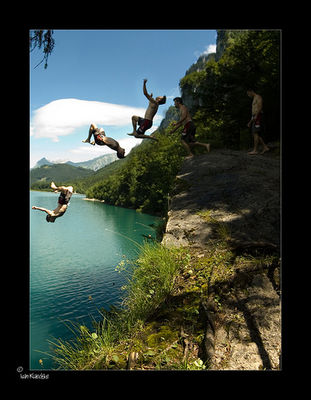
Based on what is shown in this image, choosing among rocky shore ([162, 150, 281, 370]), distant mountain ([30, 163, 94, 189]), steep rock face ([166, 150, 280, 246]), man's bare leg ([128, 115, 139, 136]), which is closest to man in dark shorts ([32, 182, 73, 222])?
distant mountain ([30, 163, 94, 189])

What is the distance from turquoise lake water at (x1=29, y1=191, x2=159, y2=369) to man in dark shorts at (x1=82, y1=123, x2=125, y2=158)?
2811mm

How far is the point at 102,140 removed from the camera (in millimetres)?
1772

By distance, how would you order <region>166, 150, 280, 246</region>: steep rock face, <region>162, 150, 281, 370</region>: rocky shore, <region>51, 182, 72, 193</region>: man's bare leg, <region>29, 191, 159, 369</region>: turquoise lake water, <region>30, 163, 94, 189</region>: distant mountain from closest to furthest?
<region>51, 182, 72, 193</region>: man's bare leg, <region>162, 150, 281, 370</region>: rocky shore, <region>30, 163, 94, 189</region>: distant mountain, <region>166, 150, 280, 246</region>: steep rock face, <region>29, 191, 159, 369</region>: turquoise lake water

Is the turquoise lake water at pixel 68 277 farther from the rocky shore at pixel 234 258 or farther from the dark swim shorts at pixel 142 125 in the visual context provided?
the dark swim shorts at pixel 142 125

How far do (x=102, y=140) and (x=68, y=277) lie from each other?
20.2 metres

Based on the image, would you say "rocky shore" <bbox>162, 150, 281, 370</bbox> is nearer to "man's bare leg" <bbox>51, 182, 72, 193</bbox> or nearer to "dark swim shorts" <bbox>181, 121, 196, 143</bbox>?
"dark swim shorts" <bbox>181, 121, 196, 143</bbox>

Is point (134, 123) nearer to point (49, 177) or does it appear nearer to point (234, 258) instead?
point (234, 258)

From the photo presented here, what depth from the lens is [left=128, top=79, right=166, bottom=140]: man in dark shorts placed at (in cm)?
220

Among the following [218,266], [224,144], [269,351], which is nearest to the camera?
[269,351]
